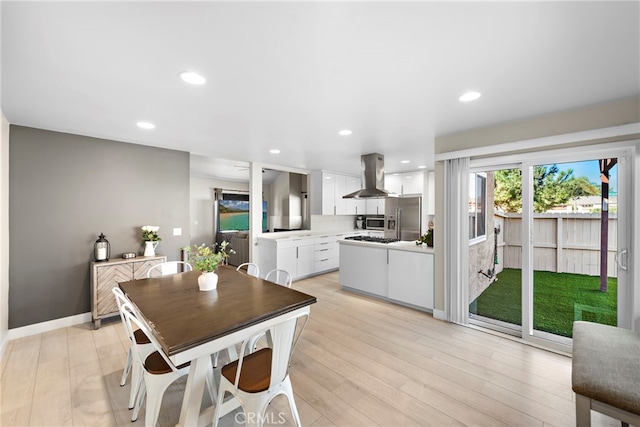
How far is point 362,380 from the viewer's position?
7.07 feet

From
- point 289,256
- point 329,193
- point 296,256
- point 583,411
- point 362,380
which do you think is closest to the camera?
point 583,411

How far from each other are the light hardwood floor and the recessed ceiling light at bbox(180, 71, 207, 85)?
2373mm

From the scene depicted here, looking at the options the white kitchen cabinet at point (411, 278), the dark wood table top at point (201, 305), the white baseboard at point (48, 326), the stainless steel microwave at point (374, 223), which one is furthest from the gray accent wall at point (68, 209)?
the stainless steel microwave at point (374, 223)

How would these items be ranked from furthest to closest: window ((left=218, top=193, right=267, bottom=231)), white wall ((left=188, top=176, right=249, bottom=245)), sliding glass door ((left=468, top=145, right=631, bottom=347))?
window ((left=218, top=193, right=267, bottom=231)) → white wall ((left=188, top=176, right=249, bottom=245)) → sliding glass door ((left=468, top=145, right=631, bottom=347))

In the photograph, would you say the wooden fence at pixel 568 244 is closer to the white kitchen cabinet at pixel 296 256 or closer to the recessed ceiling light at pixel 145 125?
the white kitchen cabinet at pixel 296 256

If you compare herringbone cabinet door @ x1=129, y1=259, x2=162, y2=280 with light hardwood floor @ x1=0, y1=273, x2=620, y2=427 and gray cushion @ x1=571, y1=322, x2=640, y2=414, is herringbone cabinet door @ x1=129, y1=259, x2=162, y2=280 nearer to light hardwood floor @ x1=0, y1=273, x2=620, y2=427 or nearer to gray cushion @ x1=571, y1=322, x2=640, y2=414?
light hardwood floor @ x1=0, y1=273, x2=620, y2=427

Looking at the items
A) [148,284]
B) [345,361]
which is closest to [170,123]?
[148,284]

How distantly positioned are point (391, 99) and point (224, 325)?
2152mm

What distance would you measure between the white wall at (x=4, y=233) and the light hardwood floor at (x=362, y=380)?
0.83 feet

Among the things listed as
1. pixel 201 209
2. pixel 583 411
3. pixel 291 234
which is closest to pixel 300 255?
pixel 291 234

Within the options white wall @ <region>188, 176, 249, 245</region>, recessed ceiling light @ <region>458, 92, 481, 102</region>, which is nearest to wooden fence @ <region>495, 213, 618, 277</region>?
recessed ceiling light @ <region>458, 92, 481, 102</region>

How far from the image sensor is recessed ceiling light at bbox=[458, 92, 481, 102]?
2132 mm

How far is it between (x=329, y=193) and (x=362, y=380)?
4.54 metres

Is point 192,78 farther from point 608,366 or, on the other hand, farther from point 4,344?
point 4,344
